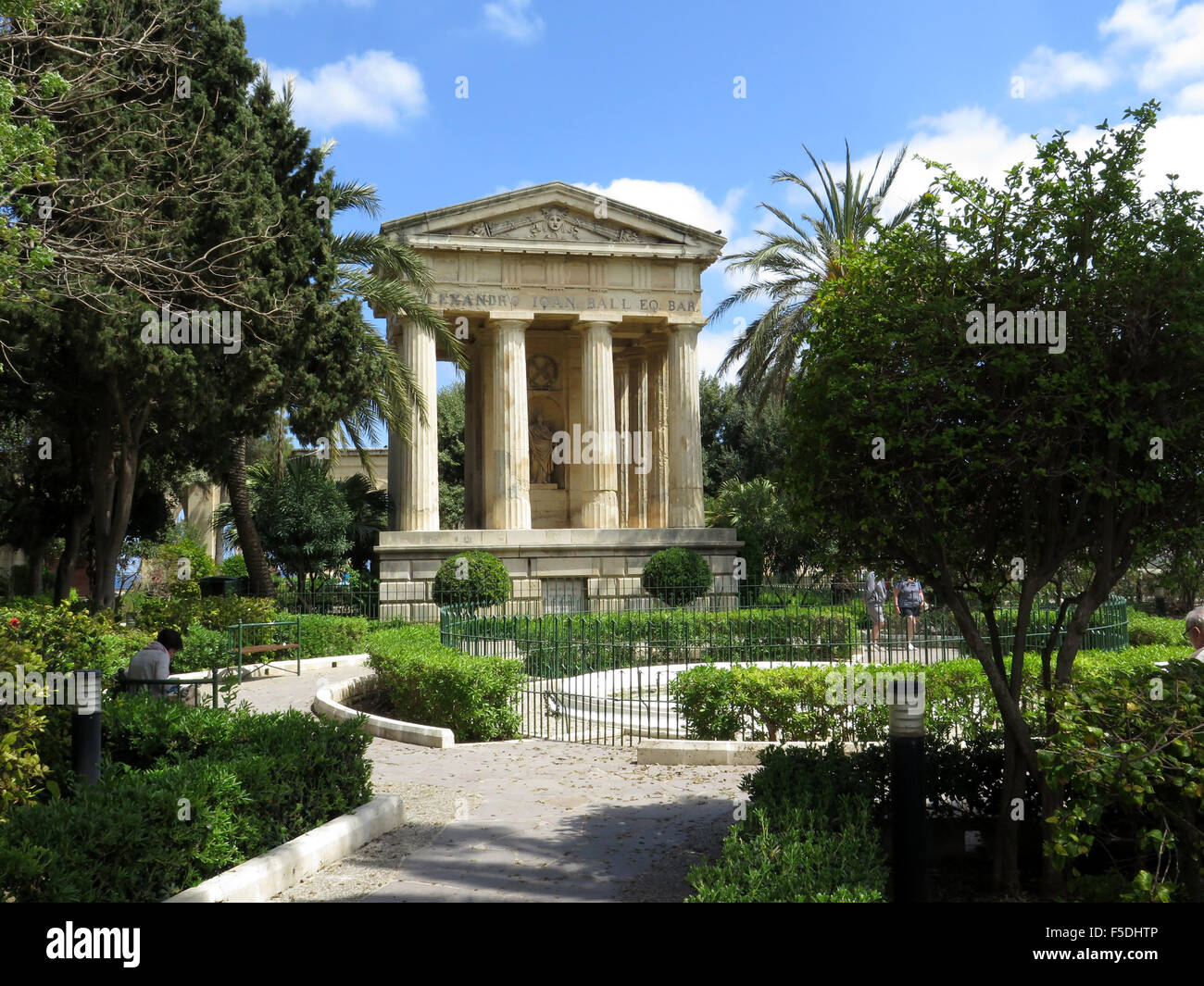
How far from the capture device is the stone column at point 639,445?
3300 cm

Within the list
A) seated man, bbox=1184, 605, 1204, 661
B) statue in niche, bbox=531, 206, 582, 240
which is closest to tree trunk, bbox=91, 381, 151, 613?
Result: statue in niche, bbox=531, 206, 582, 240

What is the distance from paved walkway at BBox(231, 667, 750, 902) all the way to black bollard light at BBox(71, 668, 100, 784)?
1685 mm

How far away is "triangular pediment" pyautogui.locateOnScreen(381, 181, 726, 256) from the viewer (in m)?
27.6

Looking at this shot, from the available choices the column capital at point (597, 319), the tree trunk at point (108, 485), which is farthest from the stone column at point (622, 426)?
the tree trunk at point (108, 485)

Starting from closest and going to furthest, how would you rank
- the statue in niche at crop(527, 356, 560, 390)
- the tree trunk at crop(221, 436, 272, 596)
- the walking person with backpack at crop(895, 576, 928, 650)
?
the walking person with backpack at crop(895, 576, 928, 650), the tree trunk at crop(221, 436, 272, 596), the statue in niche at crop(527, 356, 560, 390)

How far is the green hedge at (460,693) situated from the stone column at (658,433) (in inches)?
779

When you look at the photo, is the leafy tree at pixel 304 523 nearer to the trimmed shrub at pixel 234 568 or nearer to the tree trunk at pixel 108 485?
the trimmed shrub at pixel 234 568

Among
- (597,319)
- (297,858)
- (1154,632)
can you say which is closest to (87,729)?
(297,858)

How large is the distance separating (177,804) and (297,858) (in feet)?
3.35

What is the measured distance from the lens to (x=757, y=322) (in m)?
28.7

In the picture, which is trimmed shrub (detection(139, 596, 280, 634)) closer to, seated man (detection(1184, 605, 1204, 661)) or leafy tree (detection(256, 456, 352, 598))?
leafy tree (detection(256, 456, 352, 598))
